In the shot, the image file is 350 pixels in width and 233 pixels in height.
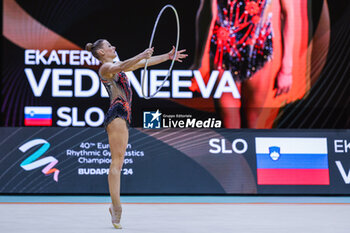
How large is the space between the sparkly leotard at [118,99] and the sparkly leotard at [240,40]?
12.8 ft

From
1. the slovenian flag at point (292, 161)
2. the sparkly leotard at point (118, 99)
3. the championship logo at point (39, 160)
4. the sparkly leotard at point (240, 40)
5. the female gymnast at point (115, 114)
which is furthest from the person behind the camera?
the sparkly leotard at point (240, 40)

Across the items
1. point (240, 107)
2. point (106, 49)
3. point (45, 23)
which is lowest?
point (240, 107)

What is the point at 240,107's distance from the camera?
29.0ft

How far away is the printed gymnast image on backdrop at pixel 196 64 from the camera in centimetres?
877

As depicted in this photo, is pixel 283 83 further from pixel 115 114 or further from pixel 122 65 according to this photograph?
pixel 122 65

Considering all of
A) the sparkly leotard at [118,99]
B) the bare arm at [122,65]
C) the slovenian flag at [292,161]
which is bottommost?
the slovenian flag at [292,161]

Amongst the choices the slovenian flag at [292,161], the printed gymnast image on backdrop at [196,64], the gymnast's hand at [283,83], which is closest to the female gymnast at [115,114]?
the printed gymnast image on backdrop at [196,64]

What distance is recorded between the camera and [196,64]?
8.87 metres

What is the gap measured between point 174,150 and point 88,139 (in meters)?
1.32

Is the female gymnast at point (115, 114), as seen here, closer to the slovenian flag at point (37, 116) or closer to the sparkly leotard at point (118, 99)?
the sparkly leotard at point (118, 99)

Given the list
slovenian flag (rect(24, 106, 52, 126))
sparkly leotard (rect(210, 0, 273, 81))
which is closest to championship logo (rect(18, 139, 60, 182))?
slovenian flag (rect(24, 106, 52, 126))

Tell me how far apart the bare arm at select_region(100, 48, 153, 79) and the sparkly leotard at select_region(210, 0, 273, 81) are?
4.02 m

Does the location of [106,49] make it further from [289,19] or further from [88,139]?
[289,19]

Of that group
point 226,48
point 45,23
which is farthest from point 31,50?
point 226,48
